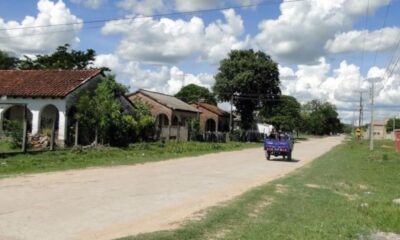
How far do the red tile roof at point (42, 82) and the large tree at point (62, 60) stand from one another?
27.2 meters

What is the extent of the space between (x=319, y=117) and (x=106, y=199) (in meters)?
165

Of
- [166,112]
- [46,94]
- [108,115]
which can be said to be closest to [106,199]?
[108,115]

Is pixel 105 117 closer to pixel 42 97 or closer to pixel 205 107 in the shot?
pixel 42 97

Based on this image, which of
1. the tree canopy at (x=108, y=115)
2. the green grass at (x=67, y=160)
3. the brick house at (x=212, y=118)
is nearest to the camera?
the green grass at (x=67, y=160)

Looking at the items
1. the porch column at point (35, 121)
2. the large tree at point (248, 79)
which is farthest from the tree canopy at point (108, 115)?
the large tree at point (248, 79)

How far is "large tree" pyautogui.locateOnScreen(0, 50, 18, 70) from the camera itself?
63844 mm

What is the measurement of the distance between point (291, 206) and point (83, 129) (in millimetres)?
21971

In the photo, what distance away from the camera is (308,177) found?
815 inches

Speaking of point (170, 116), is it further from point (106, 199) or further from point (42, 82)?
point (106, 199)

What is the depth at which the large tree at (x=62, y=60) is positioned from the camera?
6481 centimetres

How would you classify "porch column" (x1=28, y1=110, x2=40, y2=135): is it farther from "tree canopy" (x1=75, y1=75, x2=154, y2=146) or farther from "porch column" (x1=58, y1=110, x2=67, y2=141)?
"tree canopy" (x1=75, y1=75, x2=154, y2=146)

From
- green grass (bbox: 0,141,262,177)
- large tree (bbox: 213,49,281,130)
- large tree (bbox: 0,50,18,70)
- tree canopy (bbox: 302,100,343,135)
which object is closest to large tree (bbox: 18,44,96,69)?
large tree (bbox: 0,50,18,70)

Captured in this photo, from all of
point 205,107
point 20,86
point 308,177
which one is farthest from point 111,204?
point 205,107

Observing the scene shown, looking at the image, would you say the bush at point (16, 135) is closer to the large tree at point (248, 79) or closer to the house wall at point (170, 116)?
the house wall at point (170, 116)
